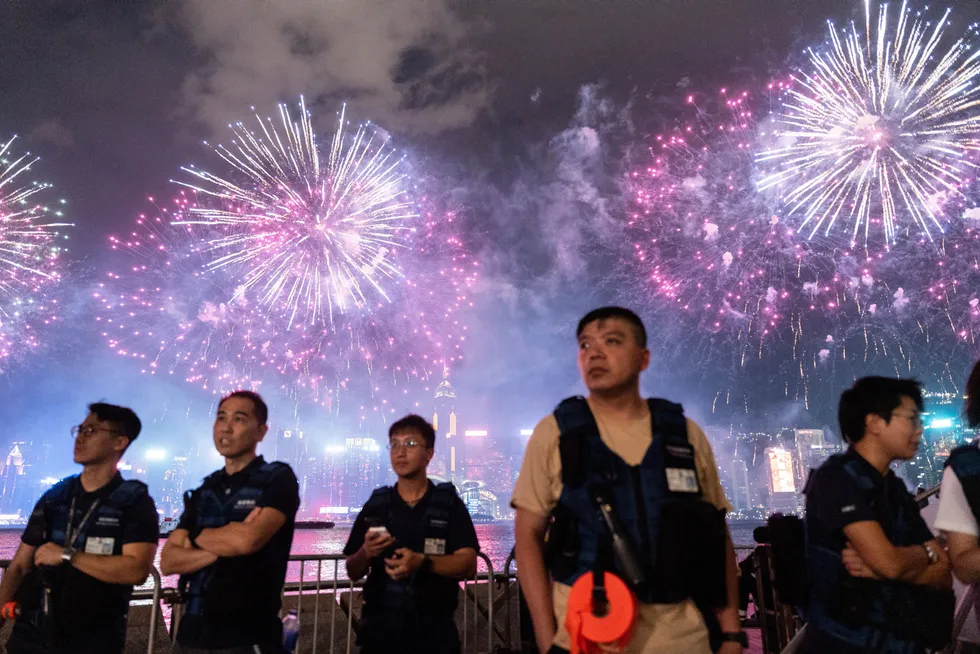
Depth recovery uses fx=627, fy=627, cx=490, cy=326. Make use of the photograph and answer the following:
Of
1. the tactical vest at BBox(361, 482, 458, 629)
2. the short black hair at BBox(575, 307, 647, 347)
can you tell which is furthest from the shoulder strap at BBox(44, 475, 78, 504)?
the short black hair at BBox(575, 307, 647, 347)

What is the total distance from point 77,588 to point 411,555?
1.95 m

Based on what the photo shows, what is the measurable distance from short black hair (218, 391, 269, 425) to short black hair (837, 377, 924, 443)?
3600 millimetres

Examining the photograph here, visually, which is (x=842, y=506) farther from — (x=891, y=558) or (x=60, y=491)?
(x=60, y=491)

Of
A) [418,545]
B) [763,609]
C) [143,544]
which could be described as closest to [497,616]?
[763,609]

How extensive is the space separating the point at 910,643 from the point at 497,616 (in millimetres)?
6119

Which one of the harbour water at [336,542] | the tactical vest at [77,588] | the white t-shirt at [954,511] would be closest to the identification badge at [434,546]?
the tactical vest at [77,588]

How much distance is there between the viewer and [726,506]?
2844mm

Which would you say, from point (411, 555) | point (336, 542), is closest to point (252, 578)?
point (411, 555)

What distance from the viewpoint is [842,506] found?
303 centimetres

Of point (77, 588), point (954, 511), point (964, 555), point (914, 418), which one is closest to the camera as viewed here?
point (964, 555)

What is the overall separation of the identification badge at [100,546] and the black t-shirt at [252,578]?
1.50 feet

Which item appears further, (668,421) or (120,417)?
(120,417)

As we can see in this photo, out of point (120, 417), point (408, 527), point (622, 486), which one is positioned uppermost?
point (120, 417)

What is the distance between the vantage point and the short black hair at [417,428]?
16.2 ft
